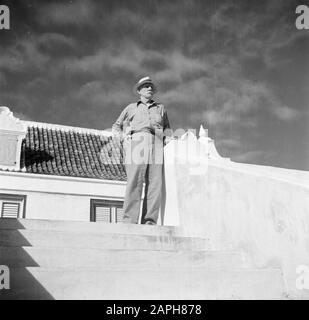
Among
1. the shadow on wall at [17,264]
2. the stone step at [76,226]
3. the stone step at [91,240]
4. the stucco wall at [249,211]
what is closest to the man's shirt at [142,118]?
the stucco wall at [249,211]

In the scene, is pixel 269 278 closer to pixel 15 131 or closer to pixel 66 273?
pixel 66 273

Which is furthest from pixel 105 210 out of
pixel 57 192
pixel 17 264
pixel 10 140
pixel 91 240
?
pixel 17 264

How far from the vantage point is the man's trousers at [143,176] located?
4414mm

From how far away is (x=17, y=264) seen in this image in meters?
2.85

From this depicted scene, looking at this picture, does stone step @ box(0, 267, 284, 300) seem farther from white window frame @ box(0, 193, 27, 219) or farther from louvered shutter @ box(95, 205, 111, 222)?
louvered shutter @ box(95, 205, 111, 222)

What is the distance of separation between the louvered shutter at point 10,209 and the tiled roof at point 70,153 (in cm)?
117

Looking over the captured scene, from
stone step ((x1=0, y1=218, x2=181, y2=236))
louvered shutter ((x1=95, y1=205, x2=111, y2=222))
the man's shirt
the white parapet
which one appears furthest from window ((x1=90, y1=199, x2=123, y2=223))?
stone step ((x1=0, y1=218, x2=181, y2=236))

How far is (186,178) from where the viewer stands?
4512 mm

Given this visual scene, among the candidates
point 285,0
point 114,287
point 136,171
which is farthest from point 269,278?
point 285,0

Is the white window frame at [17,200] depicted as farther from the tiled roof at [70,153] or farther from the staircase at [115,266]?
the staircase at [115,266]

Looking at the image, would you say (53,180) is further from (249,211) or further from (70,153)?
(249,211)

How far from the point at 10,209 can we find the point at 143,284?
10.8 meters

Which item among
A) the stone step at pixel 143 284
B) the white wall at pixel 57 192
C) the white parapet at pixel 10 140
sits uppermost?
the white parapet at pixel 10 140

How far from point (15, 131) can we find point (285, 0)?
10.3 metres
